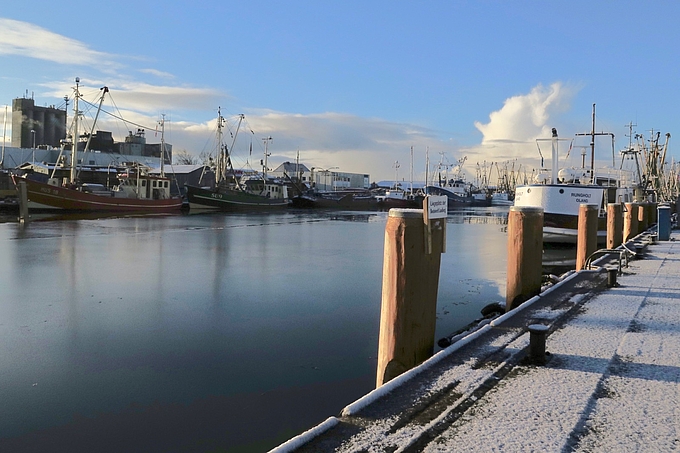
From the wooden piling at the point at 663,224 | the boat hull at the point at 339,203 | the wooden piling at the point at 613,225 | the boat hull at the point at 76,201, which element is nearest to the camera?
the wooden piling at the point at 613,225

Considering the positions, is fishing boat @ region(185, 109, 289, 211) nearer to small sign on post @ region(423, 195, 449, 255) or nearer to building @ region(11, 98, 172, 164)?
building @ region(11, 98, 172, 164)

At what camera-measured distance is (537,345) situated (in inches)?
185

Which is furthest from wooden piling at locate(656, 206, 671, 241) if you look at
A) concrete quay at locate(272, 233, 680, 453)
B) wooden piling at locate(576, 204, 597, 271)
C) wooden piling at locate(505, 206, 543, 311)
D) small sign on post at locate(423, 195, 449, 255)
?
small sign on post at locate(423, 195, 449, 255)

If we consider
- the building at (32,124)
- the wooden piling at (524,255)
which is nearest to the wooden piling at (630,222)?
the wooden piling at (524,255)

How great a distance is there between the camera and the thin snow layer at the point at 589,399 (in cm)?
322

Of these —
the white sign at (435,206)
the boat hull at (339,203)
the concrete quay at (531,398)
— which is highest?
the boat hull at (339,203)

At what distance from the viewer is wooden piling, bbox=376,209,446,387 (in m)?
5.02

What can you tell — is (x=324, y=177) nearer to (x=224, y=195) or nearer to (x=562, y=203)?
(x=224, y=195)

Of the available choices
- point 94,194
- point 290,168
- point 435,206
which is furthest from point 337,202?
point 435,206

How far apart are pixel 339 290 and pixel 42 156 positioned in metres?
89.1

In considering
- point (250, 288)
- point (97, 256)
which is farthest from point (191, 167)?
point (250, 288)

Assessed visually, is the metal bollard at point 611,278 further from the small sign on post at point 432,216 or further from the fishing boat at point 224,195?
the fishing boat at point 224,195

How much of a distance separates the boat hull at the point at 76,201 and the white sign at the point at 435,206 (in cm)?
4199

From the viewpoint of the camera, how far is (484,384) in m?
4.18
